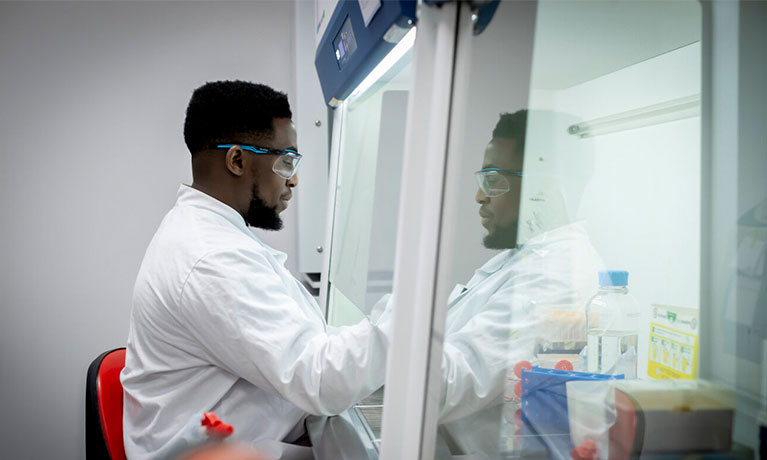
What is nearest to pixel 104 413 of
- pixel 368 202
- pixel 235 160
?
pixel 235 160

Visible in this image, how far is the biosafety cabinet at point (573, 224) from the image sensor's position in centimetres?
66

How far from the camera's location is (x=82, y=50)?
224 centimetres

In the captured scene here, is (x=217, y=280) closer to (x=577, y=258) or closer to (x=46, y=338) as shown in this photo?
(x=577, y=258)

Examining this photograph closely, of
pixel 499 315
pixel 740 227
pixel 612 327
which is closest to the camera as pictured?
pixel 740 227

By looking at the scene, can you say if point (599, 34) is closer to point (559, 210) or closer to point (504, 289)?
point (559, 210)

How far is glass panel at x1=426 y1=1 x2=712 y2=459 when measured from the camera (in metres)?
0.77

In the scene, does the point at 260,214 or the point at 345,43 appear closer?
the point at 345,43

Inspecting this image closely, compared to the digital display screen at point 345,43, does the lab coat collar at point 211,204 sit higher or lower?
lower

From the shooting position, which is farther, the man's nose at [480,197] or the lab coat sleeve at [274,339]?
the lab coat sleeve at [274,339]

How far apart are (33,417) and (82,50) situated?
1.48 m

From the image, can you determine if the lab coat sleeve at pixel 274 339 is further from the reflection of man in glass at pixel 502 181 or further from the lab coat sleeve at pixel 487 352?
the reflection of man in glass at pixel 502 181

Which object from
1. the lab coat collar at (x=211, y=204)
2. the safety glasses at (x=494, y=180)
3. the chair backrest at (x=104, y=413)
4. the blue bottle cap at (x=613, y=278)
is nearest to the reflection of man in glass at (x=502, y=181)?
the safety glasses at (x=494, y=180)

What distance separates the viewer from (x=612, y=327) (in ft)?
3.40

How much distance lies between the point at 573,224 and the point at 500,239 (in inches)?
4.5
